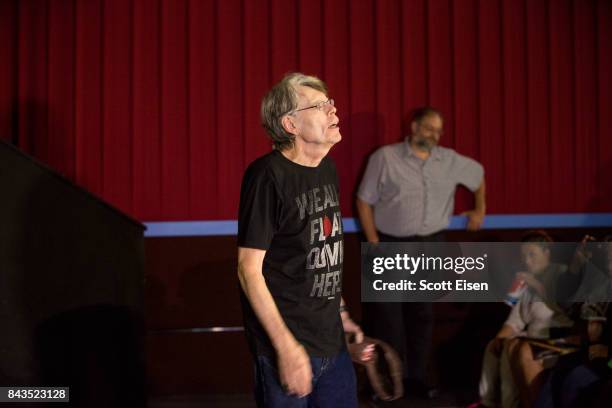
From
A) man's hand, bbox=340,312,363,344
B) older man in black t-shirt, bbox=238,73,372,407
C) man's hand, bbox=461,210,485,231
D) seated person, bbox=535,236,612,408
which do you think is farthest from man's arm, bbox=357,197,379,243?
older man in black t-shirt, bbox=238,73,372,407

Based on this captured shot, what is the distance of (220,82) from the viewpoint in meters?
3.97

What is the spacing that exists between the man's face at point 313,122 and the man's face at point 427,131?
214 cm

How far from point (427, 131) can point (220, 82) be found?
50.2 inches

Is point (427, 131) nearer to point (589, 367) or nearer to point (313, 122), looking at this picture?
point (589, 367)

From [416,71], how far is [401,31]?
0.26m

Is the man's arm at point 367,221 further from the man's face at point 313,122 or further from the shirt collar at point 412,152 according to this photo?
the man's face at point 313,122

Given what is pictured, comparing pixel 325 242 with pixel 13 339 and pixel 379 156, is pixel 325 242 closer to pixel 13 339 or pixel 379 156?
pixel 13 339

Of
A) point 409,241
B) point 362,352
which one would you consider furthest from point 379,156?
point 362,352

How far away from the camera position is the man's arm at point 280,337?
144 centimetres

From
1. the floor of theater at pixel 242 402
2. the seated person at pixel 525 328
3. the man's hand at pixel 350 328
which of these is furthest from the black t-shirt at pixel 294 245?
the floor of theater at pixel 242 402

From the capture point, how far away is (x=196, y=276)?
3.91 meters

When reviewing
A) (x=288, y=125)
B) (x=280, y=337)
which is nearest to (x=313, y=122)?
(x=288, y=125)

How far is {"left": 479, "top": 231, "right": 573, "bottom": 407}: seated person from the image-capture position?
3.05m

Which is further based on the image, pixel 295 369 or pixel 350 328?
pixel 350 328
